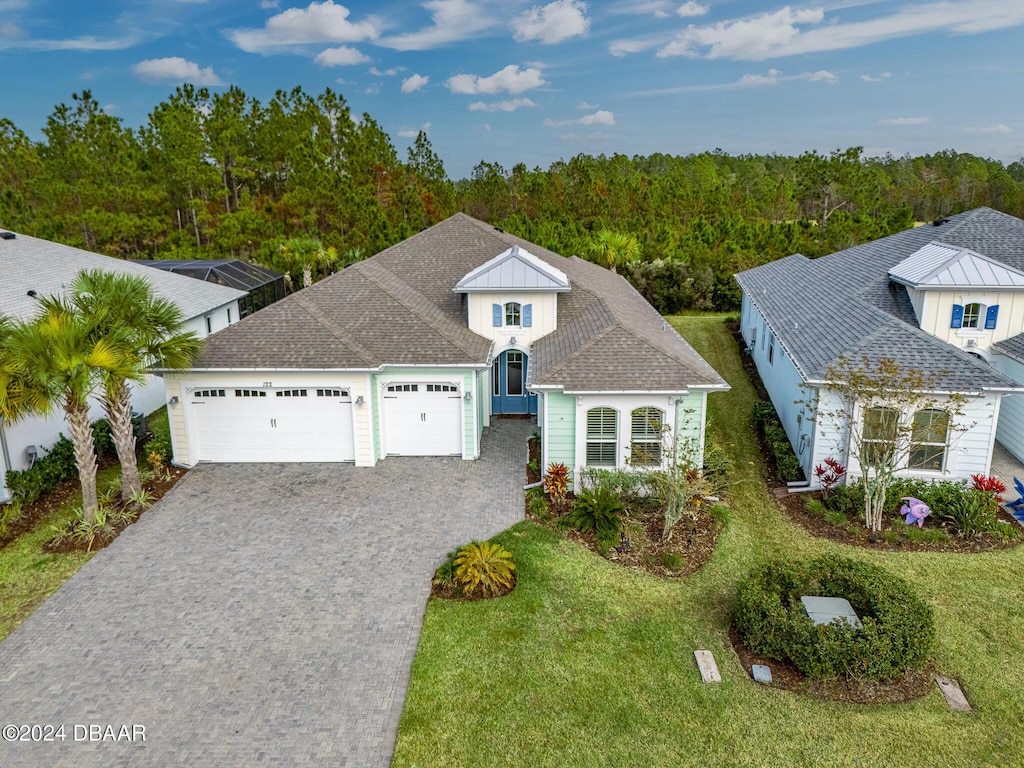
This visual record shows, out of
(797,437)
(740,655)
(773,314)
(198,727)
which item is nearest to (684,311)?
(773,314)

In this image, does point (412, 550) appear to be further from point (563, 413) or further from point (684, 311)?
point (684, 311)

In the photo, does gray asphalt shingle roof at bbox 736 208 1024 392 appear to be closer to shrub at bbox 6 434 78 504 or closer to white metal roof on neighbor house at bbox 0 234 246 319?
shrub at bbox 6 434 78 504

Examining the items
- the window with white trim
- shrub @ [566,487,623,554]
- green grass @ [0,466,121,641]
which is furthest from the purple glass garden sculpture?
green grass @ [0,466,121,641]

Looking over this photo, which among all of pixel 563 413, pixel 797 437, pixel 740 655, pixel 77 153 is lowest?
pixel 740 655

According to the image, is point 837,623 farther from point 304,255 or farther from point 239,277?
point 304,255

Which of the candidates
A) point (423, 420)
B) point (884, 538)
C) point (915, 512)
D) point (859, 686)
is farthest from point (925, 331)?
point (423, 420)
